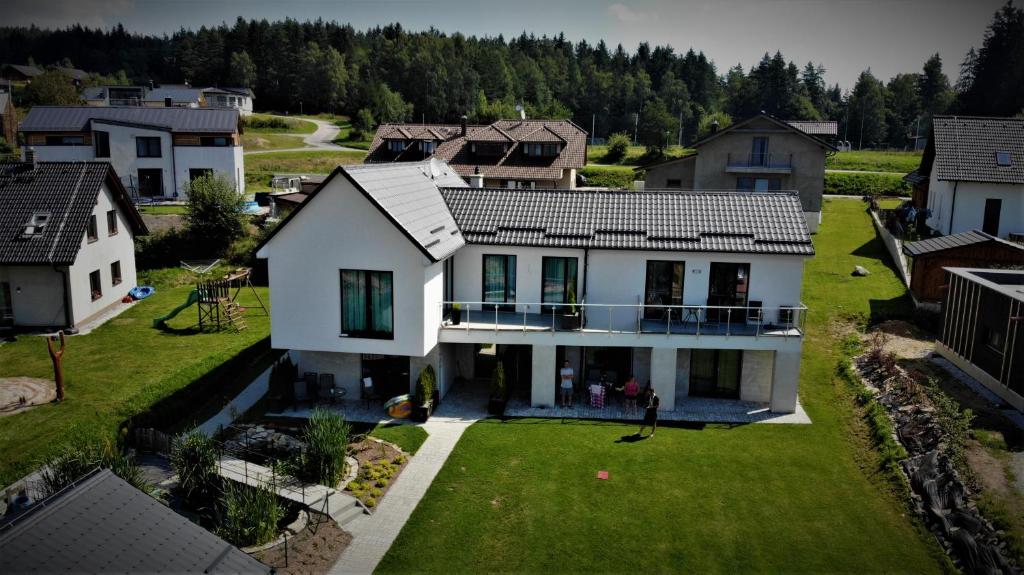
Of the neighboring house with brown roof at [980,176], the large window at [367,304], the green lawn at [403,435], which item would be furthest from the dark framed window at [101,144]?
the neighboring house with brown roof at [980,176]

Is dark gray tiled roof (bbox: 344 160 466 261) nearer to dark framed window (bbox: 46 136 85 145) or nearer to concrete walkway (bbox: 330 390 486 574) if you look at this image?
concrete walkway (bbox: 330 390 486 574)

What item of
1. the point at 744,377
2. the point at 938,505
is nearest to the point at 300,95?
the point at 744,377

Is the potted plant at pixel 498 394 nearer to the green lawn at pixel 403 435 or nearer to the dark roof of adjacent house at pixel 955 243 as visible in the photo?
the green lawn at pixel 403 435

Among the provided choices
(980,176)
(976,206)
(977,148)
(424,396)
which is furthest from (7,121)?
(976,206)

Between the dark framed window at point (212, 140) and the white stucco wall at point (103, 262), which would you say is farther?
the dark framed window at point (212, 140)

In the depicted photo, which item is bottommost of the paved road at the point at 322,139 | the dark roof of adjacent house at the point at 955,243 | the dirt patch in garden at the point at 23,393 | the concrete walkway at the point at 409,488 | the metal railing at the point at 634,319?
the concrete walkway at the point at 409,488

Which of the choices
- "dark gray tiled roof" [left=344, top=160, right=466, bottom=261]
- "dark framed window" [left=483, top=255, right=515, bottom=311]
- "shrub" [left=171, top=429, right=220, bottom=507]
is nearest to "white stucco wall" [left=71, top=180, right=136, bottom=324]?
"dark gray tiled roof" [left=344, top=160, right=466, bottom=261]

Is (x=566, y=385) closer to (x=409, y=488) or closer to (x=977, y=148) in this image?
(x=409, y=488)
